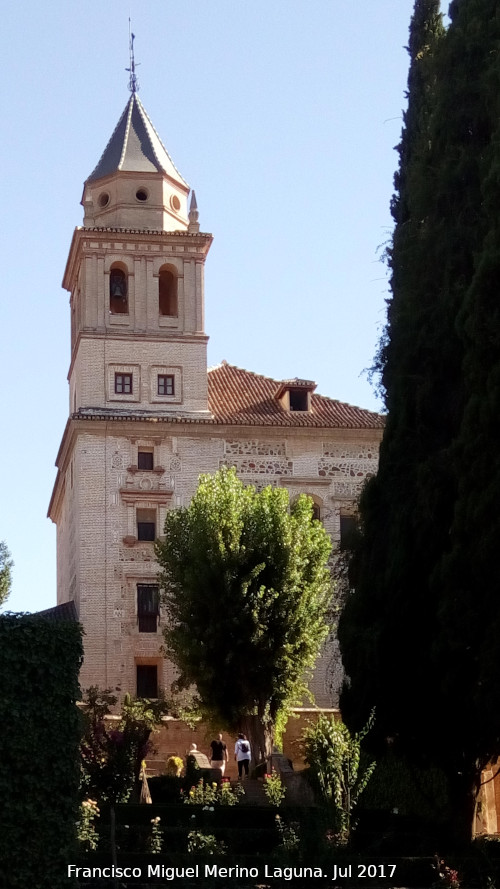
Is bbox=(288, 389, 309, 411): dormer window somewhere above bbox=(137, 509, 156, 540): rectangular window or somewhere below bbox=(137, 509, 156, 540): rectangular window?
above

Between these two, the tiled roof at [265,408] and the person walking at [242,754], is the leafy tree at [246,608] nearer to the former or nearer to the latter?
the person walking at [242,754]

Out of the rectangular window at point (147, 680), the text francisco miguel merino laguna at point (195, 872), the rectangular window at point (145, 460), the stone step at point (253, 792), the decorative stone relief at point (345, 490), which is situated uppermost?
the rectangular window at point (145, 460)

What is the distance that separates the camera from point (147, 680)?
131 ft

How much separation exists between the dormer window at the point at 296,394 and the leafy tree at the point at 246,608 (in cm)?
797

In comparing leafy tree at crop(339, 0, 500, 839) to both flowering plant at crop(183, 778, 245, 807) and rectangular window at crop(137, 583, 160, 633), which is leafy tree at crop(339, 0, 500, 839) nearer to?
flowering plant at crop(183, 778, 245, 807)

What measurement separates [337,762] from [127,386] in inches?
864

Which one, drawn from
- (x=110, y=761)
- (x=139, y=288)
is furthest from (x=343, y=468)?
(x=110, y=761)

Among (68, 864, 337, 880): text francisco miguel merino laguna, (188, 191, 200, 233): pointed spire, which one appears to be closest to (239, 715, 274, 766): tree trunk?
(188, 191, 200, 233): pointed spire

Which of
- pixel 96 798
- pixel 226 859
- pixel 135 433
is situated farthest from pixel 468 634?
pixel 135 433

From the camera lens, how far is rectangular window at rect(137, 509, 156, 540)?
40875 mm

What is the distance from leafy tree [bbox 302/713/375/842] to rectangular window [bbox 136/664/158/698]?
684 inches

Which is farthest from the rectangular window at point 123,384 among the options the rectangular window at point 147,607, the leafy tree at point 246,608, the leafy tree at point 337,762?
the leafy tree at point 337,762

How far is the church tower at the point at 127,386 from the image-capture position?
40.0 meters

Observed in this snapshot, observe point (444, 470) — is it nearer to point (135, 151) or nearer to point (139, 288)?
point (139, 288)
